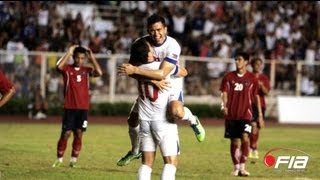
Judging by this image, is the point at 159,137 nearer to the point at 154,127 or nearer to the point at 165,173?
the point at 154,127

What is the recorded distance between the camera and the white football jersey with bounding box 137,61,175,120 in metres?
12.5

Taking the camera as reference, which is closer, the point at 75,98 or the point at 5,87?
the point at 5,87

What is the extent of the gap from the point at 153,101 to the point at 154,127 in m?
0.34

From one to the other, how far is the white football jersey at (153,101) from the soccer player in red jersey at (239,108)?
501 centimetres

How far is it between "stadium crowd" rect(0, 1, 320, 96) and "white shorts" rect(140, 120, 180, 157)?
25661mm

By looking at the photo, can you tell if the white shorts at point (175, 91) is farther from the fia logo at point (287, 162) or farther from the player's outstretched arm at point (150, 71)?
the fia logo at point (287, 162)

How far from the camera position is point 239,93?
1808cm

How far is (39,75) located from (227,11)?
9754 millimetres

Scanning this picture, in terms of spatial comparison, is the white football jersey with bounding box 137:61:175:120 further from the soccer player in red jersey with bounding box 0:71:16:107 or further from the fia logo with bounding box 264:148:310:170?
the fia logo with bounding box 264:148:310:170

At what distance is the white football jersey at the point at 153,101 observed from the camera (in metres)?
12.5

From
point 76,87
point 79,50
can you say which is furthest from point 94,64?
point 76,87

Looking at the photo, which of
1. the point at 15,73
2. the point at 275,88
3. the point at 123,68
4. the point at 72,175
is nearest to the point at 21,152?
the point at 72,175

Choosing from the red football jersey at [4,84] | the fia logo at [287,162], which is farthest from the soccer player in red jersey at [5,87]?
the fia logo at [287,162]

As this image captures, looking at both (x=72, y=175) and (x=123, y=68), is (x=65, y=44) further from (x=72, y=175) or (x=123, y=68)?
(x=123, y=68)
